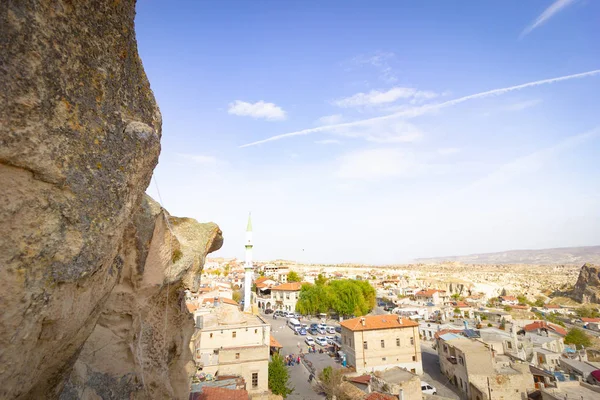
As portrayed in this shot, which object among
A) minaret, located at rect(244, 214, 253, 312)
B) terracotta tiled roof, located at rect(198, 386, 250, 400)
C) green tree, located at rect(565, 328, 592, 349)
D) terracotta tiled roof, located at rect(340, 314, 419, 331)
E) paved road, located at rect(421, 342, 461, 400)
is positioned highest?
minaret, located at rect(244, 214, 253, 312)

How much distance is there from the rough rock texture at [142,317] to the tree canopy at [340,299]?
4981 centimetres

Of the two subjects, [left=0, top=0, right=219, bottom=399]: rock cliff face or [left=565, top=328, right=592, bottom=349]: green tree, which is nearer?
[left=0, top=0, right=219, bottom=399]: rock cliff face

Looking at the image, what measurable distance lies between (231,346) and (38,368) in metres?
24.1

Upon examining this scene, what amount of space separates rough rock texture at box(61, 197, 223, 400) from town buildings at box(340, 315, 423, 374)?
2732 centimetres

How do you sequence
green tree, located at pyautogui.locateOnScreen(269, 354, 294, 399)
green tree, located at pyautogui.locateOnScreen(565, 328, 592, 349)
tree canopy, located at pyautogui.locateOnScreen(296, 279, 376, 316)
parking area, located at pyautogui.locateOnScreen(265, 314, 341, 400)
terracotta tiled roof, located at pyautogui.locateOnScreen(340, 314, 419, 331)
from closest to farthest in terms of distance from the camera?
1. green tree, located at pyautogui.locateOnScreen(269, 354, 294, 399)
2. parking area, located at pyautogui.locateOnScreen(265, 314, 341, 400)
3. terracotta tiled roof, located at pyautogui.locateOnScreen(340, 314, 419, 331)
4. green tree, located at pyautogui.locateOnScreen(565, 328, 592, 349)
5. tree canopy, located at pyautogui.locateOnScreen(296, 279, 376, 316)

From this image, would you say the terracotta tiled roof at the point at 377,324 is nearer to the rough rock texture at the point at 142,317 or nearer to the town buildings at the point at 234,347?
the town buildings at the point at 234,347

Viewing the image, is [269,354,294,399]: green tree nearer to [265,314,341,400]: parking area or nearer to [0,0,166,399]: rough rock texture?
[265,314,341,400]: parking area

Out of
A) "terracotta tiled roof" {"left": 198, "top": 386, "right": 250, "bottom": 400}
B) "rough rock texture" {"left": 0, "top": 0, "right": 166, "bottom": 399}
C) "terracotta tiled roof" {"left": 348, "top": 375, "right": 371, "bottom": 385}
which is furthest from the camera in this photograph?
"terracotta tiled roof" {"left": 348, "top": 375, "right": 371, "bottom": 385}

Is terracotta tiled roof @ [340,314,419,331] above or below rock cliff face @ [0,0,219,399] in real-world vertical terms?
below

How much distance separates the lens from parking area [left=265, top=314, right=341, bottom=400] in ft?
87.3

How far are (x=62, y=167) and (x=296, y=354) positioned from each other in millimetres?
37210

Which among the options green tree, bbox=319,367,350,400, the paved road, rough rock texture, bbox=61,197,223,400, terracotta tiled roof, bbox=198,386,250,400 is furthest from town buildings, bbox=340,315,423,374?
rough rock texture, bbox=61,197,223,400

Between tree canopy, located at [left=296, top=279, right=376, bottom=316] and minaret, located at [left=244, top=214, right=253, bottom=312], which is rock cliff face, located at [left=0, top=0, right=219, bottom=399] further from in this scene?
tree canopy, located at [left=296, top=279, right=376, bottom=316]

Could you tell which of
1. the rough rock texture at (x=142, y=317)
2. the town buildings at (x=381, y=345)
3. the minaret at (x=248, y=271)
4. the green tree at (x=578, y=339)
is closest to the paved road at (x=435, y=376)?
the town buildings at (x=381, y=345)
